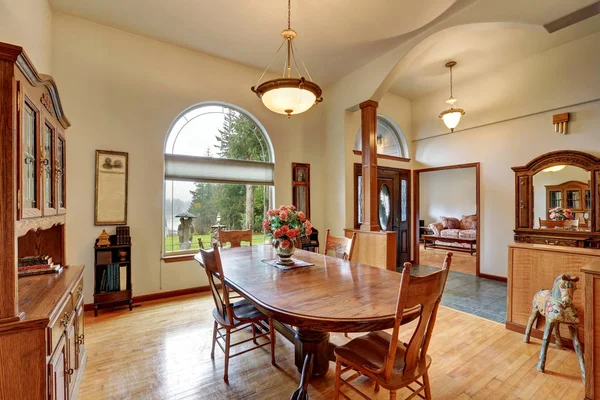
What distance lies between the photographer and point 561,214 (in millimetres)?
4242

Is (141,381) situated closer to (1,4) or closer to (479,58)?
(1,4)

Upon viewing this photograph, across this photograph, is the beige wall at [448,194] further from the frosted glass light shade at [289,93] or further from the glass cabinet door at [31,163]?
the glass cabinet door at [31,163]

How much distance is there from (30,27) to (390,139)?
18.9 ft

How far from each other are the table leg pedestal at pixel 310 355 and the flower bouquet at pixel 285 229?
65 cm

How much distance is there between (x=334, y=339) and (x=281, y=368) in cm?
67

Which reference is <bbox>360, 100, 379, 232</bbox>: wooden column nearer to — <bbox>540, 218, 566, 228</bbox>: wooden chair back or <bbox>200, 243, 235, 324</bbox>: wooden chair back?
<bbox>540, 218, 566, 228</bbox>: wooden chair back

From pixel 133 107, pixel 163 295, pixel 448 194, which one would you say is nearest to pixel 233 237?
pixel 163 295

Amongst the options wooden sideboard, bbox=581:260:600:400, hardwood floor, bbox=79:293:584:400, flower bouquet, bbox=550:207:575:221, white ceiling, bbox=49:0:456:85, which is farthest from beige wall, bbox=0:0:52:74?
flower bouquet, bbox=550:207:575:221

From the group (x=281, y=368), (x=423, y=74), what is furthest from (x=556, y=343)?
(x=423, y=74)

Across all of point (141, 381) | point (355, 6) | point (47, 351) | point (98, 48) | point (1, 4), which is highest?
point (355, 6)

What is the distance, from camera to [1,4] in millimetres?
1955

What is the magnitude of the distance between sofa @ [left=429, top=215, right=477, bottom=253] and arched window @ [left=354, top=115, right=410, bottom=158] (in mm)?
3493

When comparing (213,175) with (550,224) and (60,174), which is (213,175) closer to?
(60,174)

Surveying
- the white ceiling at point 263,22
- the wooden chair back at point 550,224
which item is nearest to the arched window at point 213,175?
the white ceiling at point 263,22
